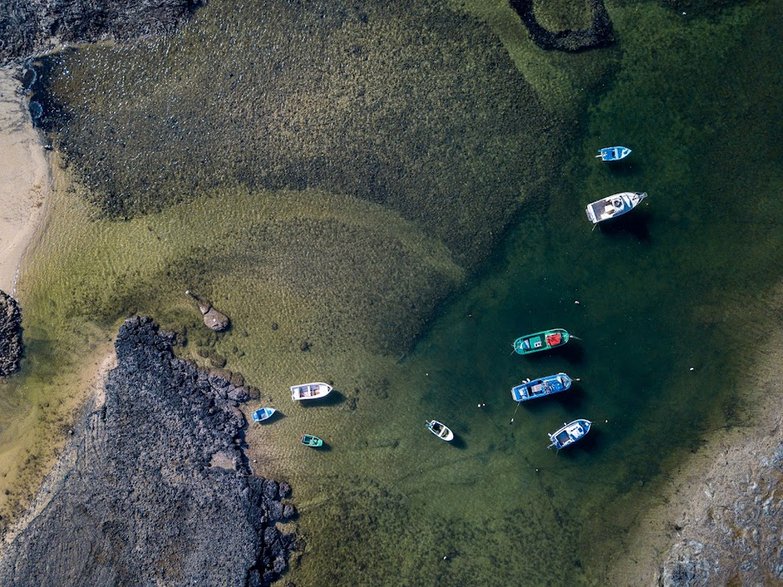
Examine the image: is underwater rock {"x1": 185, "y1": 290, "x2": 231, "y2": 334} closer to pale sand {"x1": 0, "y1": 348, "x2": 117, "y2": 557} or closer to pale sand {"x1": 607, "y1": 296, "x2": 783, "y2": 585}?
pale sand {"x1": 0, "y1": 348, "x2": 117, "y2": 557}

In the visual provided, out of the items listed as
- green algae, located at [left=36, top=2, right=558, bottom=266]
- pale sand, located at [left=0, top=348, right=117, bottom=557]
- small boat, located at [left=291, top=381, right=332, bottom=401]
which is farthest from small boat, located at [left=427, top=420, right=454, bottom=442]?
pale sand, located at [left=0, top=348, right=117, bottom=557]

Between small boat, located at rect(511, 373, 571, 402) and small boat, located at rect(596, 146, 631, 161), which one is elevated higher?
small boat, located at rect(596, 146, 631, 161)

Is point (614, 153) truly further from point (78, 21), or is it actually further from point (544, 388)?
point (78, 21)

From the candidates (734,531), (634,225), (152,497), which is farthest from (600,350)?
(152,497)

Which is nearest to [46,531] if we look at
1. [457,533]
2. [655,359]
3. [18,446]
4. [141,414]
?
[18,446]

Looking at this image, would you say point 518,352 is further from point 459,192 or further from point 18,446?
point 18,446

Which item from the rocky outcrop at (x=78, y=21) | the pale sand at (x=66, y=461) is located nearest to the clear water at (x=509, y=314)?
the pale sand at (x=66, y=461)
